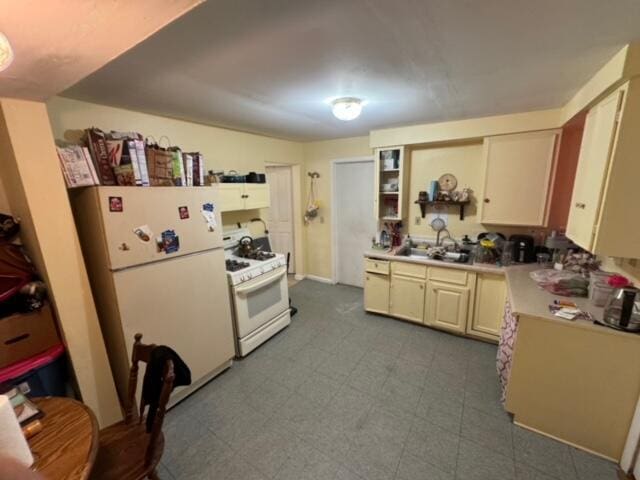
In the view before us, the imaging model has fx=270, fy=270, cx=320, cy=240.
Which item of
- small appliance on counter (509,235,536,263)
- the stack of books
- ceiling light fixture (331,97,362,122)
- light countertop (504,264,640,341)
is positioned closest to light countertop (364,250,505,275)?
light countertop (504,264,640,341)

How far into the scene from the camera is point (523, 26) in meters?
1.15

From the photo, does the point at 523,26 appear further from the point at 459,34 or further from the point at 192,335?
the point at 192,335

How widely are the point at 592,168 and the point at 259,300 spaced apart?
107 inches

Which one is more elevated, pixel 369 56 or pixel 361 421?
pixel 369 56

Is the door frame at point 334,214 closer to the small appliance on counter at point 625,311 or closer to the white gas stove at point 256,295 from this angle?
the white gas stove at point 256,295

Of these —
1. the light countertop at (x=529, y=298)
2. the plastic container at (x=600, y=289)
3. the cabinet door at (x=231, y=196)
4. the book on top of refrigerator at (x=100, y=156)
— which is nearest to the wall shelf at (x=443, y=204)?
the light countertop at (x=529, y=298)

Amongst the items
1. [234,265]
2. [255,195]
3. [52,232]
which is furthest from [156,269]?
[255,195]

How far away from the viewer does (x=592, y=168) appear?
1.68 metres

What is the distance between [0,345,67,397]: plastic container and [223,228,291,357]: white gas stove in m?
1.15

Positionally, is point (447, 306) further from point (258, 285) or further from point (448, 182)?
point (258, 285)

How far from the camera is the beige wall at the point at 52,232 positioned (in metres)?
1.38

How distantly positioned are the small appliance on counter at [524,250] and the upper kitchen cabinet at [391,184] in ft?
4.02

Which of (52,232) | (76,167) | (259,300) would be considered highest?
(76,167)

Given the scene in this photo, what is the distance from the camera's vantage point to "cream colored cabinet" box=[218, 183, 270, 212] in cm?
274
